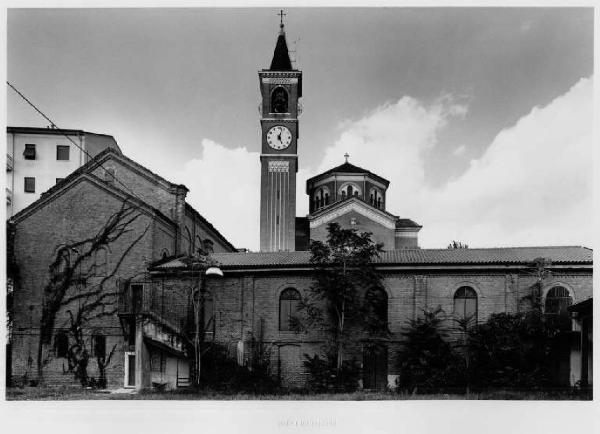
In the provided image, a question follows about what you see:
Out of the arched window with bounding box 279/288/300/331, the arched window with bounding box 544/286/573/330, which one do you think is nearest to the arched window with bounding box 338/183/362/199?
the arched window with bounding box 279/288/300/331

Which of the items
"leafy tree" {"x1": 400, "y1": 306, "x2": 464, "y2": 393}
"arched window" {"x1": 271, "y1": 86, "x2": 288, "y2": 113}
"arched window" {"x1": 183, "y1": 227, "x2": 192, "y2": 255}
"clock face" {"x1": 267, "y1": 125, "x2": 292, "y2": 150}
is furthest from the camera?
"arched window" {"x1": 271, "y1": 86, "x2": 288, "y2": 113}

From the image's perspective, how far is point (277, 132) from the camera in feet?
187

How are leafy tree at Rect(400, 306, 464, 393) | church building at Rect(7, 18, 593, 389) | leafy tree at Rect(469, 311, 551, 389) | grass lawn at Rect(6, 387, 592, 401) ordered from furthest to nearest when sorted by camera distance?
1. church building at Rect(7, 18, 593, 389)
2. leafy tree at Rect(400, 306, 464, 393)
3. leafy tree at Rect(469, 311, 551, 389)
4. grass lawn at Rect(6, 387, 592, 401)

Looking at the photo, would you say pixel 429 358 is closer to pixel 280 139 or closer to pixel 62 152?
pixel 280 139

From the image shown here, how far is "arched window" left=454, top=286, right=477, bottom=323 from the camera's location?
103 ft

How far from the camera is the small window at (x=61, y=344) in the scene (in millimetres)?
33156

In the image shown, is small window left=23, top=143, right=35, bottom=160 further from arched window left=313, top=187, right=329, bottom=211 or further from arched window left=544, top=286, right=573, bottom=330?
arched window left=544, top=286, right=573, bottom=330

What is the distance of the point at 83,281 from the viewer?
33.8 metres

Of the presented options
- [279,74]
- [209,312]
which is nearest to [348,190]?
[279,74]

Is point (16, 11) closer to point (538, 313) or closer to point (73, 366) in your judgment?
point (73, 366)

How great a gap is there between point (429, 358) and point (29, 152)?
114ft

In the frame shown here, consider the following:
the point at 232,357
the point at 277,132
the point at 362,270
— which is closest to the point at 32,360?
the point at 232,357

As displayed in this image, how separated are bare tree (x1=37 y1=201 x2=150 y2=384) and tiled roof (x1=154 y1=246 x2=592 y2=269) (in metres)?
2.64
